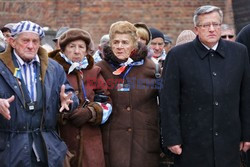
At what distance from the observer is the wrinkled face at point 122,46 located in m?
5.28

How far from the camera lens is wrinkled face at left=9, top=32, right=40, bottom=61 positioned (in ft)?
15.1

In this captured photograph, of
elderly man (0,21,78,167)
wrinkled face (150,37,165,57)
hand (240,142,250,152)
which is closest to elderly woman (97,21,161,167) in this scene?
elderly man (0,21,78,167)

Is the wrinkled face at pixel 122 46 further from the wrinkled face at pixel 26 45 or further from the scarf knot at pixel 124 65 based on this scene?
the wrinkled face at pixel 26 45

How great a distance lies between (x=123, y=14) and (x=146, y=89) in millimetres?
5709

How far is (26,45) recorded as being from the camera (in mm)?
4629

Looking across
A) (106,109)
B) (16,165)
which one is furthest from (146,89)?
(16,165)

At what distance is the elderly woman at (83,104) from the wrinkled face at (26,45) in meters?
0.57

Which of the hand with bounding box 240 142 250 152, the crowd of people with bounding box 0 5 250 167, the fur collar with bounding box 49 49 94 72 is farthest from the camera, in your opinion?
the fur collar with bounding box 49 49 94 72

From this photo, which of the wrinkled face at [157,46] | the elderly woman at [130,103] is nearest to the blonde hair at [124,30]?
the elderly woman at [130,103]

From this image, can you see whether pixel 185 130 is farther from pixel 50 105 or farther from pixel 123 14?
pixel 123 14

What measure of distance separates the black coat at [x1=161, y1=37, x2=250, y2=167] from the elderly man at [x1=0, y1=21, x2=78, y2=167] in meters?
0.89

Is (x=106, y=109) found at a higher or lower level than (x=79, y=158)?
higher

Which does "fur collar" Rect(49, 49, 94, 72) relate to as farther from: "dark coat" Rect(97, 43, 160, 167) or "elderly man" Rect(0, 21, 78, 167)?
"elderly man" Rect(0, 21, 78, 167)

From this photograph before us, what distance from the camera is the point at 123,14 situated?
10789mm
